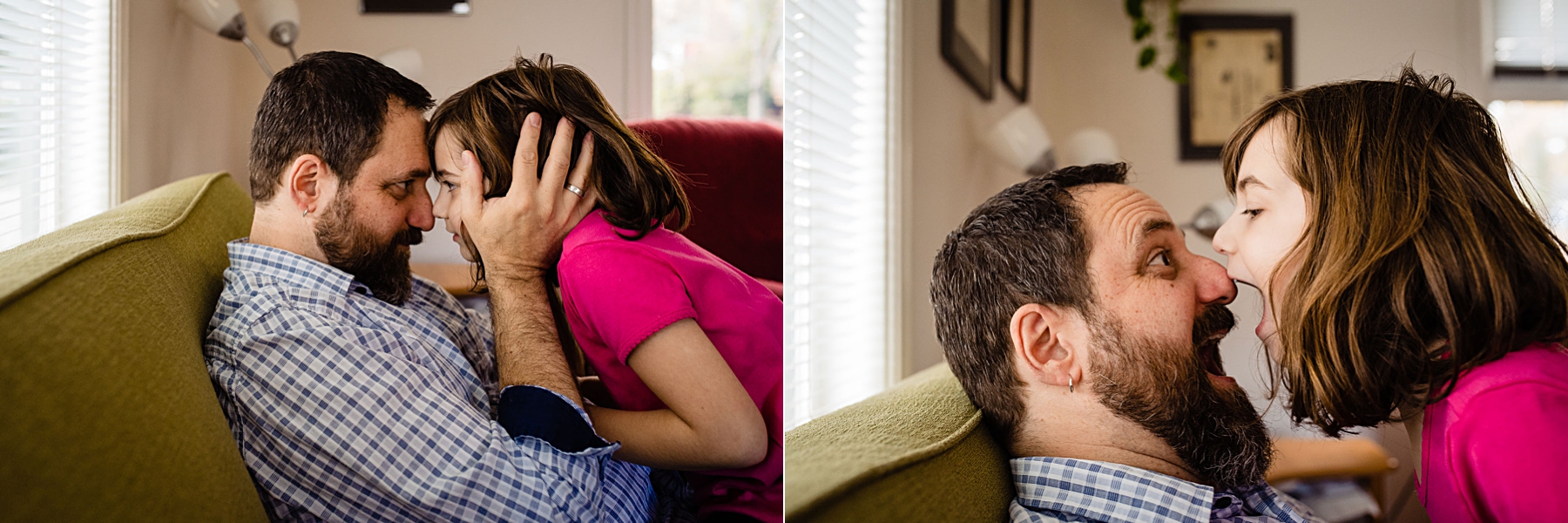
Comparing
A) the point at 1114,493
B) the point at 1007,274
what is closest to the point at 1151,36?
the point at 1007,274

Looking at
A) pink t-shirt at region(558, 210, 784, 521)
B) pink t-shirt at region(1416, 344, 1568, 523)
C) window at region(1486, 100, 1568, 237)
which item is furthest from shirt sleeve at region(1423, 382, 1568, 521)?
window at region(1486, 100, 1568, 237)

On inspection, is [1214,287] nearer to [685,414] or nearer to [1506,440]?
[1506,440]

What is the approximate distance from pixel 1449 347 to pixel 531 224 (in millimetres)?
688

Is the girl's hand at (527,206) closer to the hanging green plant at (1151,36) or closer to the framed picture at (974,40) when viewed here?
the framed picture at (974,40)

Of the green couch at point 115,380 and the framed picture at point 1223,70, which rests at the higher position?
the framed picture at point 1223,70

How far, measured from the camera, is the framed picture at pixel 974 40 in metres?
1.27

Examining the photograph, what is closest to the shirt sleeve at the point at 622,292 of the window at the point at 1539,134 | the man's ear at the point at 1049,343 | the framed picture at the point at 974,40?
the man's ear at the point at 1049,343

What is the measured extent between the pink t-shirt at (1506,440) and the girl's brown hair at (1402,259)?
1 cm

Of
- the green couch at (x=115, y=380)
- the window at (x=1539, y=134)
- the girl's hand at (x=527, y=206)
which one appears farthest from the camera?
the window at (x=1539, y=134)

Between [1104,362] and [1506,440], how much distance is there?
29cm

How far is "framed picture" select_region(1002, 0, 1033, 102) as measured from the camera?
5.43ft

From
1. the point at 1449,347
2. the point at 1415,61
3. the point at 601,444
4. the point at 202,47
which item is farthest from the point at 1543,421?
the point at 1415,61

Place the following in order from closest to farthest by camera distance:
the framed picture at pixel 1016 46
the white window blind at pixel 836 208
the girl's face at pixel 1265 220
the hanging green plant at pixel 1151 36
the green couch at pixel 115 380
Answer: the green couch at pixel 115 380 → the girl's face at pixel 1265 220 → the white window blind at pixel 836 208 → the framed picture at pixel 1016 46 → the hanging green plant at pixel 1151 36

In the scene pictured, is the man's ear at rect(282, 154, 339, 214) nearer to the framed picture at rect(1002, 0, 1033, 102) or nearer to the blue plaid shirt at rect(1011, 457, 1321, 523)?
the blue plaid shirt at rect(1011, 457, 1321, 523)
